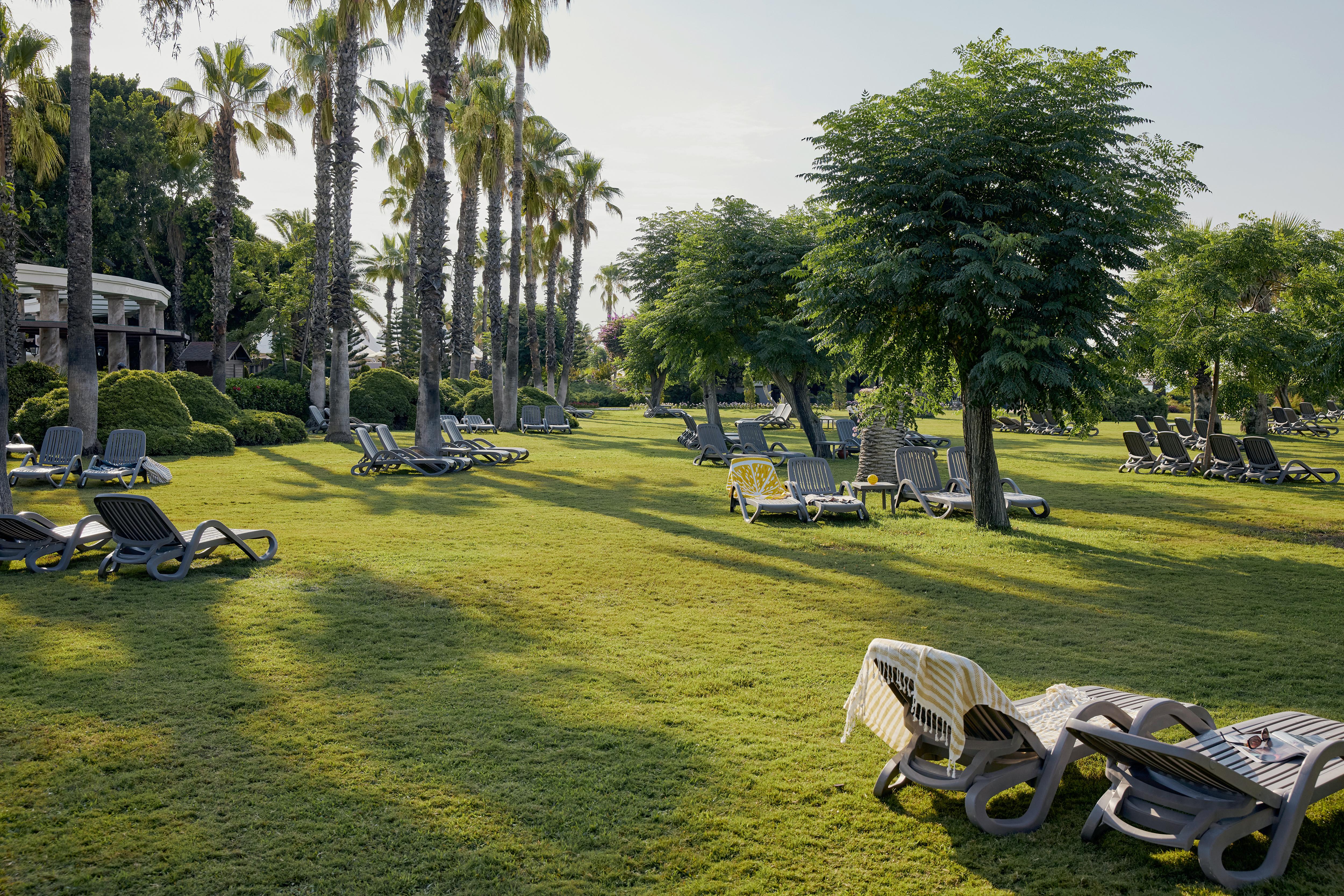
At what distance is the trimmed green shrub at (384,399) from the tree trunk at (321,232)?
7.79ft

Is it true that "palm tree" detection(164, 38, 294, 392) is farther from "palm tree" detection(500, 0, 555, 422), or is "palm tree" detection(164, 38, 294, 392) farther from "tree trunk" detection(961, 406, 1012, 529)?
"tree trunk" detection(961, 406, 1012, 529)

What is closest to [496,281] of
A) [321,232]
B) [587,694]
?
[321,232]

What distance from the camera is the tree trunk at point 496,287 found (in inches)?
1178

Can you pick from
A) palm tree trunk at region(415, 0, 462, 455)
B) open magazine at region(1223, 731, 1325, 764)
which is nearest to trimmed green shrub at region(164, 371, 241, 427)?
palm tree trunk at region(415, 0, 462, 455)

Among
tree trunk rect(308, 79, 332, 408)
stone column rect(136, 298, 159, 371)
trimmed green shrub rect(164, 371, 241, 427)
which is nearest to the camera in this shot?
trimmed green shrub rect(164, 371, 241, 427)

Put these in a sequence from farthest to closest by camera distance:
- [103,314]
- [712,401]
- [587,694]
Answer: [103,314]
[712,401]
[587,694]

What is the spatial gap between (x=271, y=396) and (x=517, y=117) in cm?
1321

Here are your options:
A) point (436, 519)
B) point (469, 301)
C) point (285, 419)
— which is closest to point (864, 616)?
point (436, 519)

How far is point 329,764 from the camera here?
172 inches

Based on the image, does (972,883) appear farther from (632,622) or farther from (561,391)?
(561,391)

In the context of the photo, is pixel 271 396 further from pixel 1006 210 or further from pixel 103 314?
pixel 1006 210

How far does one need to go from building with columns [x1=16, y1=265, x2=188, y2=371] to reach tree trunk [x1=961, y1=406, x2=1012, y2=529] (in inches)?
976

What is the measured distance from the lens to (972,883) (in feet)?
11.3

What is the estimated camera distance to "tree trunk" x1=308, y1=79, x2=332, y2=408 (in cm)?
2672
